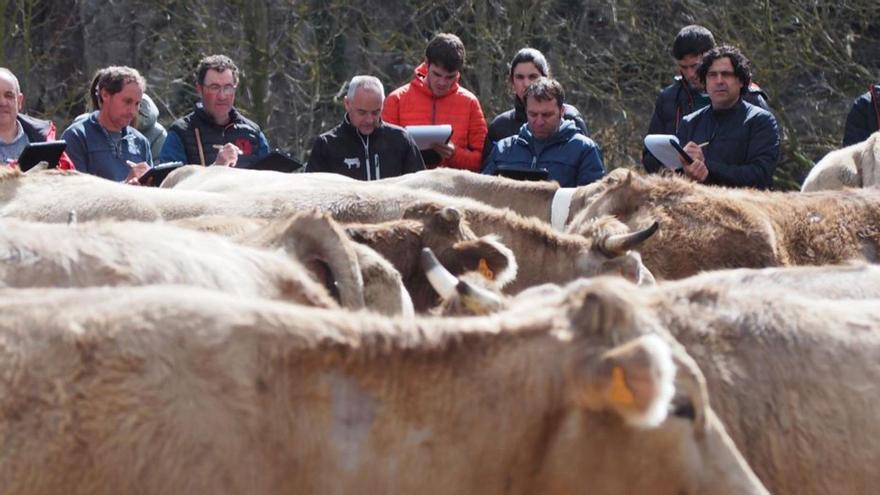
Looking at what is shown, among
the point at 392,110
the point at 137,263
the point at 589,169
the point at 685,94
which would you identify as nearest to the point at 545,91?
the point at 589,169

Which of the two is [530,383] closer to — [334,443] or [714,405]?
[334,443]

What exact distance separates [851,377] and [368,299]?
6.08 feet

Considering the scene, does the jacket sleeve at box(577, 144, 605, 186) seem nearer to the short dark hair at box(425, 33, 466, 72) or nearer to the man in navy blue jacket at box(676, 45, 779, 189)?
the man in navy blue jacket at box(676, 45, 779, 189)

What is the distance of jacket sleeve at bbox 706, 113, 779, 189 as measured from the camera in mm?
9781

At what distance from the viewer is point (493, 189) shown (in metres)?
9.76

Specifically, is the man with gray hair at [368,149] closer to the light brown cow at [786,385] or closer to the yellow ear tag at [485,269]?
the yellow ear tag at [485,269]

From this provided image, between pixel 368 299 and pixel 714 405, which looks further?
pixel 368 299

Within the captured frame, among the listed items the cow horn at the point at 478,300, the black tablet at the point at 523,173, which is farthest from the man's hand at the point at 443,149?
the cow horn at the point at 478,300

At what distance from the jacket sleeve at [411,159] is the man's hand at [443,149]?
506mm

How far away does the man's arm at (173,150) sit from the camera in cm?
1094

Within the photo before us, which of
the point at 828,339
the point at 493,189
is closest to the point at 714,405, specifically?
the point at 828,339

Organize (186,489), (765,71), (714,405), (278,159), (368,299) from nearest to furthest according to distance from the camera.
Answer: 1. (186,489)
2. (714,405)
3. (368,299)
4. (278,159)
5. (765,71)

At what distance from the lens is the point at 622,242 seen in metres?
8.12

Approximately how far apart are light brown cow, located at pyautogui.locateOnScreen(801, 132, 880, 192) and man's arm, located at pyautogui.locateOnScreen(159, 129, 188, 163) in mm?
4323
